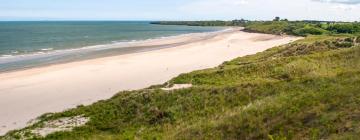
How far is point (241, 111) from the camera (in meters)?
17.8

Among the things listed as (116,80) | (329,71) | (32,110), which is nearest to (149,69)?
(116,80)

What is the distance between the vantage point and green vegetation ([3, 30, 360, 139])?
48.3 feet

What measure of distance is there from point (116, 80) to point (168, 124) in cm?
1819

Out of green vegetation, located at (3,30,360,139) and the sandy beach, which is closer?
green vegetation, located at (3,30,360,139)

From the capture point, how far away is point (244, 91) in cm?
2155

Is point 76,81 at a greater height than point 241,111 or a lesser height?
lesser

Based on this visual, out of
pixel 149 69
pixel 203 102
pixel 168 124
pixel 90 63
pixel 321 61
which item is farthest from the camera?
pixel 90 63

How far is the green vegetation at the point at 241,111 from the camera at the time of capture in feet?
48.3

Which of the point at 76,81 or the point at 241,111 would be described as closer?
the point at 241,111

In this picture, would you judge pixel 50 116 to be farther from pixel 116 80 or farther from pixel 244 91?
pixel 116 80

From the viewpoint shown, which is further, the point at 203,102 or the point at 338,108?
the point at 203,102

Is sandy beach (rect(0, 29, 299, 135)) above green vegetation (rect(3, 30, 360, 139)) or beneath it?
beneath

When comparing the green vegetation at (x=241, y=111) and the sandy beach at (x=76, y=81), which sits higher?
the green vegetation at (x=241, y=111)

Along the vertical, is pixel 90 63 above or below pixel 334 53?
below
